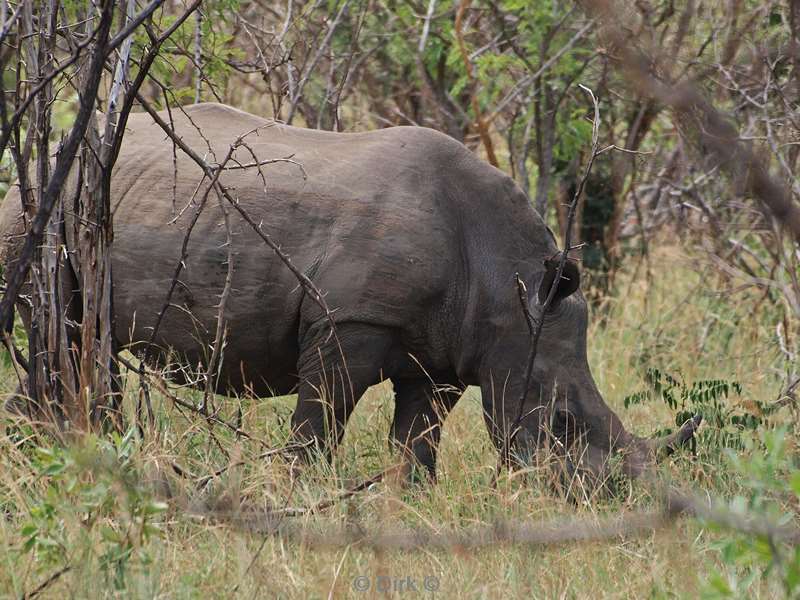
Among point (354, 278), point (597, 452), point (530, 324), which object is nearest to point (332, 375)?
point (354, 278)

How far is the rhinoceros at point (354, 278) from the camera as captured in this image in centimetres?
462

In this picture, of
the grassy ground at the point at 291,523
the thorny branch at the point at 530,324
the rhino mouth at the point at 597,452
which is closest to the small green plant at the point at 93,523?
the grassy ground at the point at 291,523

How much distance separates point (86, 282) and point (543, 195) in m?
4.31

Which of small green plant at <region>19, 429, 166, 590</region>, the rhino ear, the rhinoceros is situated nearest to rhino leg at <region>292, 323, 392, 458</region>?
the rhinoceros

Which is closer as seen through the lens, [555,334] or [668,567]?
[668,567]

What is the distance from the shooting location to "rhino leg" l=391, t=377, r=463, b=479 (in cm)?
513

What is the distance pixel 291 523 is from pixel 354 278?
7.74 ft

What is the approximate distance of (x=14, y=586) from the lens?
10.3 ft

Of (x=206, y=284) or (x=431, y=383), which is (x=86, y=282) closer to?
(x=206, y=284)

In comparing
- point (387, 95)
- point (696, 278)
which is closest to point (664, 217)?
point (696, 278)

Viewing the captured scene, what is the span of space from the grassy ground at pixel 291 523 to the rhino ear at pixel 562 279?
78cm

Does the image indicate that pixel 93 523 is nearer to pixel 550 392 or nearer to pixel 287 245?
pixel 287 245

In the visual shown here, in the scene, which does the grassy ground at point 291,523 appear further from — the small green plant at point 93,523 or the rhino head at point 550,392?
the rhino head at point 550,392

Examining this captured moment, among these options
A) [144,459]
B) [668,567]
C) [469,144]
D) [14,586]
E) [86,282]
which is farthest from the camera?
[469,144]
